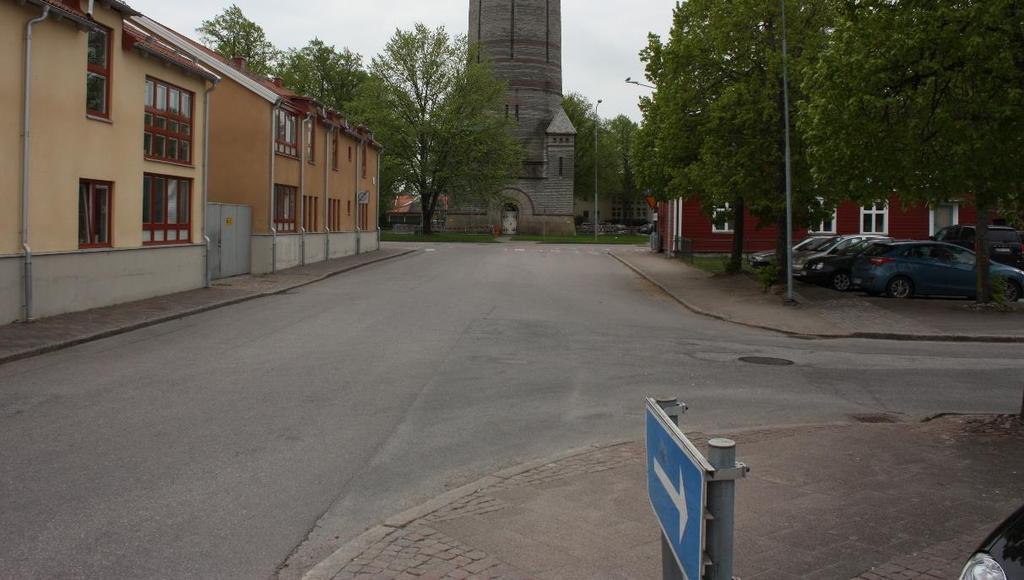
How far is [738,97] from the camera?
76.8 ft

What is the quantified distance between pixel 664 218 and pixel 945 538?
151 ft

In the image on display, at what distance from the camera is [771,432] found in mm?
8180

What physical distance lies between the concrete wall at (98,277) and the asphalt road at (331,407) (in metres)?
2.24

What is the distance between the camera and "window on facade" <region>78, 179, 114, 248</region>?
60.3 ft

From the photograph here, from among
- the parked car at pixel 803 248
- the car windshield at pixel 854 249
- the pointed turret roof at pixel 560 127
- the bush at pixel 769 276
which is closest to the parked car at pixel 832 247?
the parked car at pixel 803 248

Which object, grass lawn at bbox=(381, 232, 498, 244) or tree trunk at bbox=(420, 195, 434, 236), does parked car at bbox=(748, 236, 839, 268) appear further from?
tree trunk at bbox=(420, 195, 434, 236)

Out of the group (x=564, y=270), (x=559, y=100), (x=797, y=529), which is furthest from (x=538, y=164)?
(x=797, y=529)

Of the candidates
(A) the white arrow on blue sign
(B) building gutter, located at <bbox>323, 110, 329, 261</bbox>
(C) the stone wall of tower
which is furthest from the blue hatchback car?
(C) the stone wall of tower

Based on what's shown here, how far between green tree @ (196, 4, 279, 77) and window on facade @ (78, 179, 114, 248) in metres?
51.5

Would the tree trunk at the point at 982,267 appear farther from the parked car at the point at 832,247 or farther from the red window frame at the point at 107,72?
the red window frame at the point at 107,72

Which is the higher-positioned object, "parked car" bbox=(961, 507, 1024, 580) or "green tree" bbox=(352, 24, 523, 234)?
"green tree" bbox=(352, 24, 523, 234)

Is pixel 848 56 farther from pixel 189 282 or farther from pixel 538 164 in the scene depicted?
pixel 538 164

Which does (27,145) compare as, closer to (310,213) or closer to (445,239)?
(310,213)

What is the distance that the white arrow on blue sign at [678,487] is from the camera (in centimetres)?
247
